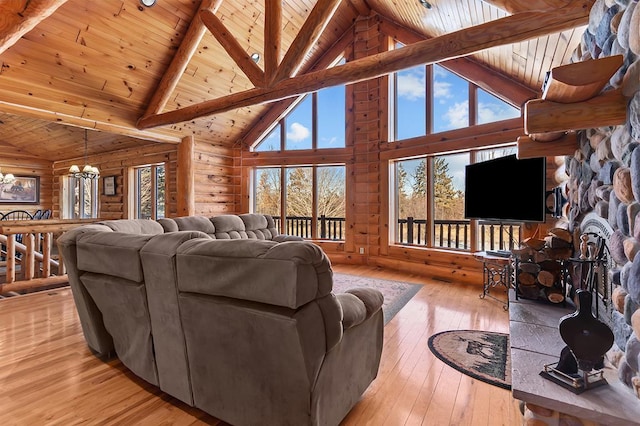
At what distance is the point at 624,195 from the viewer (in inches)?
54.0

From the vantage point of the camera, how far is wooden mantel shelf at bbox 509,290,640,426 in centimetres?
117

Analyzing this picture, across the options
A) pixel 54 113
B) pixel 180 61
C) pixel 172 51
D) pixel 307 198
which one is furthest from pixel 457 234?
pixel 54 113

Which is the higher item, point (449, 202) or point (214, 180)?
point (214, 180)

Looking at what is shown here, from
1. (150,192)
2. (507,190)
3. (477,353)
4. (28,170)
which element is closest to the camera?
(477,353)

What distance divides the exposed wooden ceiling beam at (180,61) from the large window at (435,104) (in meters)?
3.17

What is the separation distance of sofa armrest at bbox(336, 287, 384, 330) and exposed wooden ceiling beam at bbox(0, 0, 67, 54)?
390 cm

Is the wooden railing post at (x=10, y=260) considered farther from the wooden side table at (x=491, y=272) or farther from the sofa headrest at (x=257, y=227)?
the wooden side table at (x=491, y=272)

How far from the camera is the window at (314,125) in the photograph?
6328 millimetres

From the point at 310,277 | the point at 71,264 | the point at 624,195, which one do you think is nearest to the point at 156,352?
the point at 71,264

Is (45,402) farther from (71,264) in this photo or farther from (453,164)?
(453,164)

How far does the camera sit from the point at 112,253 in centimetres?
186

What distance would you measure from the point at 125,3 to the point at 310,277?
4816mm

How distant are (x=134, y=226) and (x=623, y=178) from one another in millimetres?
3581

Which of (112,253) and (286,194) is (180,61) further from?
(112,253)
